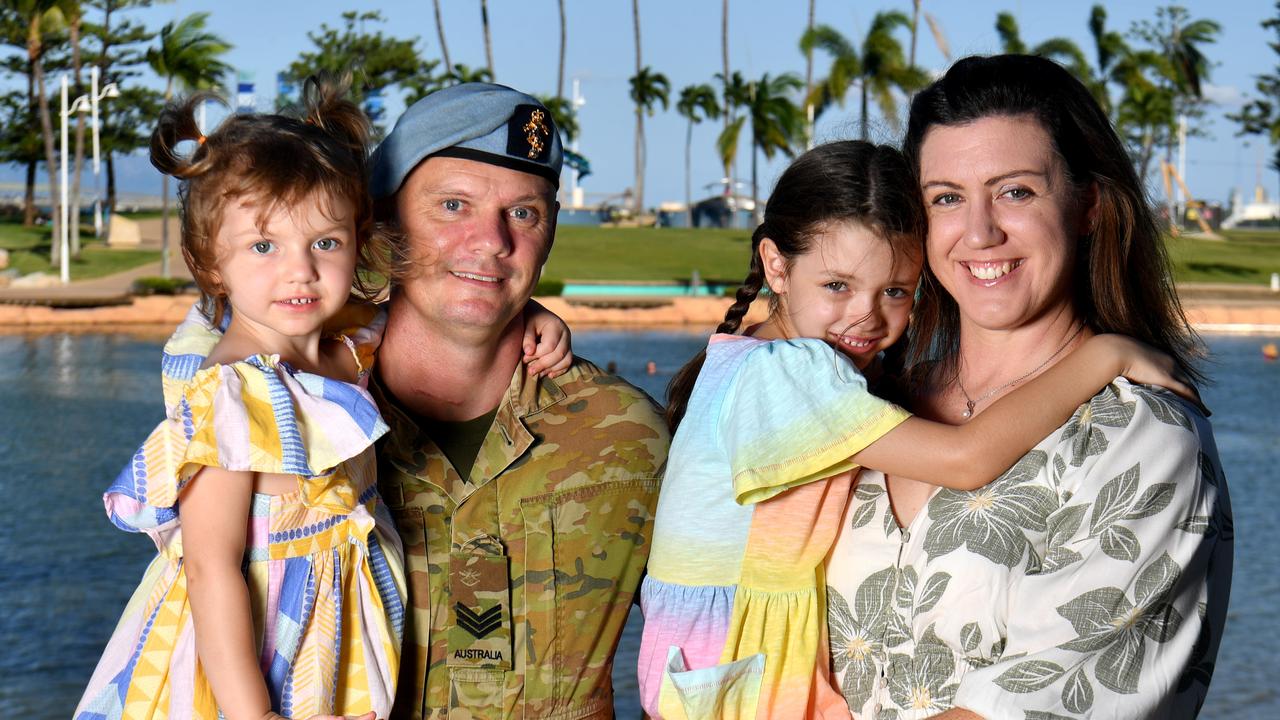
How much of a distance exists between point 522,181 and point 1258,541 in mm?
10864

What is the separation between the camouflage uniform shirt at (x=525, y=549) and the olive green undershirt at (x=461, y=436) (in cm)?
5

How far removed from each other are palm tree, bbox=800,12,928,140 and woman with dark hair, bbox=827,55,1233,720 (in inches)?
1819

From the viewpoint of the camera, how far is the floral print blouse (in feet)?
7.38

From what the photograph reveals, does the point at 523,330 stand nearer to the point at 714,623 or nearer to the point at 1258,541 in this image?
the point at 714,623

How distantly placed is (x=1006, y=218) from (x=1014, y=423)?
394mm

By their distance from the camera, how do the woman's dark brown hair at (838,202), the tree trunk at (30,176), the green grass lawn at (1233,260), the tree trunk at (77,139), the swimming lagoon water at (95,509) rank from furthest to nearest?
the tree trunk at (30,176) < the green grass lawn at (1233,260) < the tree trunk at (77,139) < the swimming lagoon water at (95,509) < the woman's dark brown hair at (838,202)

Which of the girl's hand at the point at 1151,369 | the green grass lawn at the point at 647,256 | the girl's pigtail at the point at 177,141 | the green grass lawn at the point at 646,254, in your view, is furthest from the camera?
the green grass lawn at the point at 646,254

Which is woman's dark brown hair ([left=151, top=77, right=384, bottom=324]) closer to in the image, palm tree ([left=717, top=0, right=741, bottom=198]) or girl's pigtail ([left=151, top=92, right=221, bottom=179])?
girl's pigtail ([left=151, top=92, right=221, bottom=179])

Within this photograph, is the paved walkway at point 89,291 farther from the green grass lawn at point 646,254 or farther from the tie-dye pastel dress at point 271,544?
the tie-dye pastel dress at point 271,544

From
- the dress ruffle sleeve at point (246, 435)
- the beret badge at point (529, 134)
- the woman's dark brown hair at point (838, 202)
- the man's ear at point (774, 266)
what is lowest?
the dress ruffle sleeve at point (246, 435)

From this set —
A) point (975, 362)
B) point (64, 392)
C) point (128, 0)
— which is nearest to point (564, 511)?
point (975, 362)

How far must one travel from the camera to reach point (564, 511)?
10.5 ft

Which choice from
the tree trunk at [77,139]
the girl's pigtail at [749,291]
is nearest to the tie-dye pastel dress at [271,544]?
the girl's pigtail at [749,291]

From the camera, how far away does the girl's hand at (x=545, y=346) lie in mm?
3295
